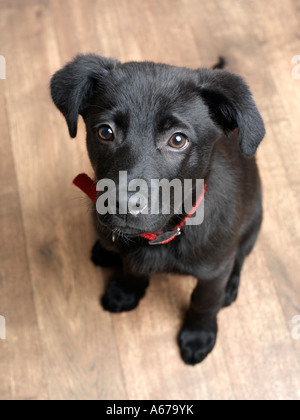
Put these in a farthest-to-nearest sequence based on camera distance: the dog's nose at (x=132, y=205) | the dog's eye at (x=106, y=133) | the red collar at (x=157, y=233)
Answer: the red collar at (x=157, y=233)
the dog's eye at (x=106, y=133)
the dog's nose at (x=132, y=205)

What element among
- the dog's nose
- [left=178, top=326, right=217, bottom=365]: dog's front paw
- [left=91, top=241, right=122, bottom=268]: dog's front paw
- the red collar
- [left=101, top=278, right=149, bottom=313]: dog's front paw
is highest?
the dog's nose

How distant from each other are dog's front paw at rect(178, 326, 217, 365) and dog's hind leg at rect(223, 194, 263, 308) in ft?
0.57

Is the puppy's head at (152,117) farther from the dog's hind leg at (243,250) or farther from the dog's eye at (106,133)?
the dog's hind leg at (243,250)

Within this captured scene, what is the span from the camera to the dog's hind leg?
2193 millimetres

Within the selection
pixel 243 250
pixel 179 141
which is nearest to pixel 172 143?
pixel 179 141

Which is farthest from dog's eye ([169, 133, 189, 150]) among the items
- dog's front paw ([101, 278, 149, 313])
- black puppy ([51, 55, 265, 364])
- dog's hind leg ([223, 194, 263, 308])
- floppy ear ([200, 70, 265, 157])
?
dog's front paw ([101, 278, 149, 313])

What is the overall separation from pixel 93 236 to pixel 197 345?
0.71m

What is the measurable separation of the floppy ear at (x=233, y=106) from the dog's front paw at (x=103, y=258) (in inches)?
37.0

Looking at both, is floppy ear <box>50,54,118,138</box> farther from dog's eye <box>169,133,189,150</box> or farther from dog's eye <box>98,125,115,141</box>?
dog's eye <box>169,133,189,150</box>

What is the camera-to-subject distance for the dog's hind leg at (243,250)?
2193 mm

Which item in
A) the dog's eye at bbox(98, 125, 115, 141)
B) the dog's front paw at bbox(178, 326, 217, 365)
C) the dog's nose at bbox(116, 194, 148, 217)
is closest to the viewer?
the dog's nose at bbox(116, 194, 148, 217)

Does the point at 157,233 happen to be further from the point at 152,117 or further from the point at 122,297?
the point at 122,297

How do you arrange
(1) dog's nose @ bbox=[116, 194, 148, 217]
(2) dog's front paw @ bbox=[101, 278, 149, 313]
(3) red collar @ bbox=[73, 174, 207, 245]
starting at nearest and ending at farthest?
(1) dog's nose @ bbox=[116, 194, 148, 217] < (3) red collar @ bbox=[73, 174, 207, 245] < (2) dog's front paw @ bbox=[101, 278, 149, 313]

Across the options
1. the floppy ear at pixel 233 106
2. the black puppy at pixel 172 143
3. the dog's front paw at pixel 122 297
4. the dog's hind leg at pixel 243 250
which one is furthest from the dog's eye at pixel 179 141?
the dog's front paw at pixel 122 297
